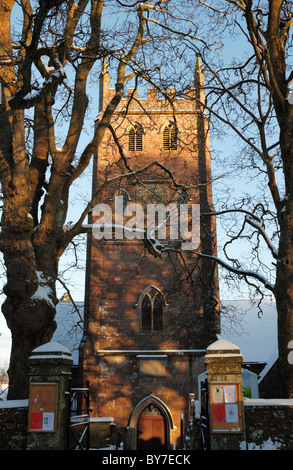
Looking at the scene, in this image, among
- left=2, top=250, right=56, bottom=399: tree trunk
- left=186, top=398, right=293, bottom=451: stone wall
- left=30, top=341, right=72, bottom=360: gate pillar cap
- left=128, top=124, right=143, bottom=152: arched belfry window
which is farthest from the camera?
left=128, top=124, right=143, bottom=152: arched belfry window

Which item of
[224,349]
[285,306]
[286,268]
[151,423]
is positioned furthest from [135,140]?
[224,349]

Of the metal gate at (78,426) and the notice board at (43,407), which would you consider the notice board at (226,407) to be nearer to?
the metal gate at (78,426)

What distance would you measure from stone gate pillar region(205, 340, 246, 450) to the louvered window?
13204 millimetres

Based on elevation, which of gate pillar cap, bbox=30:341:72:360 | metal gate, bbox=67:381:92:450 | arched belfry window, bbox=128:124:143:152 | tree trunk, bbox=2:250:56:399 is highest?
arched belfry window, bbox=128:124:143:152

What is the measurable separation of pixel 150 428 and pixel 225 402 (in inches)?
523

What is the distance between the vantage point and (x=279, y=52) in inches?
406

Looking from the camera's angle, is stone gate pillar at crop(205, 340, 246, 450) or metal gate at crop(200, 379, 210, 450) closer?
stone gate pillar at crop(205, 340, 246, 450)

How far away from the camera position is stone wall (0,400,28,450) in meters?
6.33

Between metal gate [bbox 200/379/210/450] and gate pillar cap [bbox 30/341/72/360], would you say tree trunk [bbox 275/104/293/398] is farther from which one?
gate pillar cap [bbox 30/341/72/360]

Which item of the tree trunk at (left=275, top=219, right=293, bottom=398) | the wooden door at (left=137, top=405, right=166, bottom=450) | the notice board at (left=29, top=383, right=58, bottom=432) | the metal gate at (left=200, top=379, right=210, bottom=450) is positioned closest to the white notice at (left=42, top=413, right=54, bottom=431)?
the notice board at (left=29, top=383, right=58, bottom=432)

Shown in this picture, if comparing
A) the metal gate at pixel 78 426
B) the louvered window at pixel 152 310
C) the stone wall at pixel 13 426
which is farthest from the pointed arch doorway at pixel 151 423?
the stone wall at pixel 13 426

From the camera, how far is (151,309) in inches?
778

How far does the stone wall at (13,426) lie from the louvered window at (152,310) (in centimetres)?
1324

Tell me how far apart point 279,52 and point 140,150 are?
1236 centimetres
